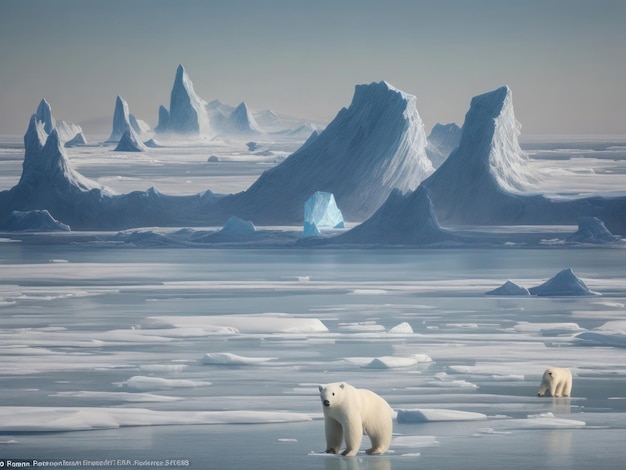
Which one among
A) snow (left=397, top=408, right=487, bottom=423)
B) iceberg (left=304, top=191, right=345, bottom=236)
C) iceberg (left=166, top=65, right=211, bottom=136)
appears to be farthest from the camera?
iceberg (left=166, top=65, right=211, bottom=136)

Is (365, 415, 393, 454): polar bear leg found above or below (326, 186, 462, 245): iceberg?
below

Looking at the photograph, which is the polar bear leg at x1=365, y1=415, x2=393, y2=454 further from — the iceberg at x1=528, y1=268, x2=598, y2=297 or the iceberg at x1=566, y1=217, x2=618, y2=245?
the iceberg at x1=566, y1=217, x2=618, y2=245

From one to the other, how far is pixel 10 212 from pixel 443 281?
67.6 ft

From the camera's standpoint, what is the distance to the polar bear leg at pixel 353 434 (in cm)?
728

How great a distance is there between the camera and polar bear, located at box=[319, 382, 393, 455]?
23.2ft

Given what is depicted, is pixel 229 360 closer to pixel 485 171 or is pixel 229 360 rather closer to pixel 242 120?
pixel 485 171

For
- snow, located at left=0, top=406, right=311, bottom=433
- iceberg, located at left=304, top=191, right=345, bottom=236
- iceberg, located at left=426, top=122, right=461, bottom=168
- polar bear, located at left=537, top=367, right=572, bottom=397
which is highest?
iceberg, located at left=426, top=122, right=461, bottom=168

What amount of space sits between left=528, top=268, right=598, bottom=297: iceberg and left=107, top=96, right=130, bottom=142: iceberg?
3341cm

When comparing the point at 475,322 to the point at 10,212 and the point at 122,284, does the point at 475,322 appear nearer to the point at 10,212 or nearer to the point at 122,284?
the point at 122,284

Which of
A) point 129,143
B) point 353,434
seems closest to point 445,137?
point 129,143

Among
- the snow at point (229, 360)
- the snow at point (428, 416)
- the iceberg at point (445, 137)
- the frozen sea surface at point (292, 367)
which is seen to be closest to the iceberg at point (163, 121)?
the iceberg at point (445, 137)

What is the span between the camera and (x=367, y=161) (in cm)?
3931

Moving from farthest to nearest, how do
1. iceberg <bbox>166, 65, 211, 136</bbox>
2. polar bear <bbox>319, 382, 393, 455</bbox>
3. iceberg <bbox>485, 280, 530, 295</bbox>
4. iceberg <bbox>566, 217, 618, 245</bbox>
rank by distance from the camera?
iceberg <bbox>166, 65, 211, 136</bbox> < iceberg <bbox>566, 217, 618, 245</bbox> < iceberg <bbox>485, 280, 530, 295</bbox> < polar bear <bbox>319, 382, 393, 455</bbox>

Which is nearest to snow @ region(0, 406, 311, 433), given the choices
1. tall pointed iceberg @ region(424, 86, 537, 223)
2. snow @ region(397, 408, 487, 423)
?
snow @ region(397, 408, 487, 423)
